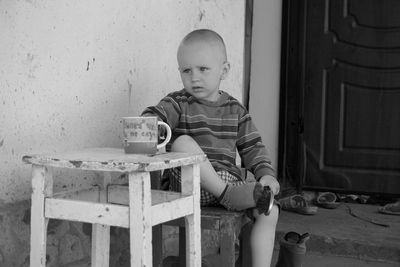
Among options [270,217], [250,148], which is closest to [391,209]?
[250,148]

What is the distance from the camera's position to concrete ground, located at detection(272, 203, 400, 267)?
3168mm

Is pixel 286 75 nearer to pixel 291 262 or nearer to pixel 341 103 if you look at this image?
pixel 341 103

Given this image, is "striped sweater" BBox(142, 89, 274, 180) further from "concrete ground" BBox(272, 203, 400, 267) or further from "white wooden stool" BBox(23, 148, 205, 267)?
"concrete ground" BBox(272, 203, 400, 267)

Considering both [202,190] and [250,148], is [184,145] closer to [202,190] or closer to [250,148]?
[202,190]

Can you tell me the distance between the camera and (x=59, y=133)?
82.0 inches

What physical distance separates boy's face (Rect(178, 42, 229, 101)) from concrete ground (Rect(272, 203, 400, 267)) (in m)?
1.34

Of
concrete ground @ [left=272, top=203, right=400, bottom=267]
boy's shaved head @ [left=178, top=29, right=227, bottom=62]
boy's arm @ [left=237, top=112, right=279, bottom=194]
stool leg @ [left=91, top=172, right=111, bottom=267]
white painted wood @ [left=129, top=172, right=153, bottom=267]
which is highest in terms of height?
boy's shaved head @ [left=178, top=29, right=227, bottom=62]

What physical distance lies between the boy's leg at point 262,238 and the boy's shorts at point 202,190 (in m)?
0.16

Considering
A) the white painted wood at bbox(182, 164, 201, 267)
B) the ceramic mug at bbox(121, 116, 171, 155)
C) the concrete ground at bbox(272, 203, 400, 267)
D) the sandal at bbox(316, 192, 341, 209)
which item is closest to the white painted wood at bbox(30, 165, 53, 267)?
the ceramic mug at bbox(121, 116, 171, 155)

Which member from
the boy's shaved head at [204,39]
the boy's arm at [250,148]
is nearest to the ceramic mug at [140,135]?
the boy's shaved head at [204,39]

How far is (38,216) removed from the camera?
1632 millimetres

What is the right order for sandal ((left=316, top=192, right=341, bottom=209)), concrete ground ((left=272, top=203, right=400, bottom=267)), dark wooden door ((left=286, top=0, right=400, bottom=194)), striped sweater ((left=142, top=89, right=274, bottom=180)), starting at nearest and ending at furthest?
striped sweater ((left=142, top=89, right=274, bottom=180)) → concrete ground ((left=272, top=203, right=400, bottom=267)) → sandal ((left=316, top=192, right=341, bottom=209)) → dark wooden door ((left=286, top=0, right=400, bottom=194))

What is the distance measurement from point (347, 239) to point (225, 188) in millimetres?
1531

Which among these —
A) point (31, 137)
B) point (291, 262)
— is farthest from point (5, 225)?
point (291, 262)
